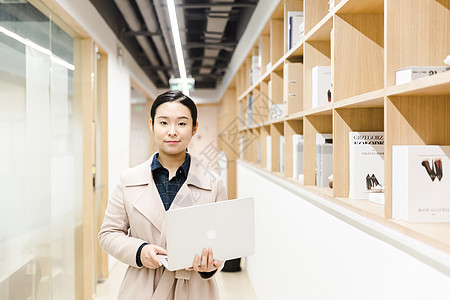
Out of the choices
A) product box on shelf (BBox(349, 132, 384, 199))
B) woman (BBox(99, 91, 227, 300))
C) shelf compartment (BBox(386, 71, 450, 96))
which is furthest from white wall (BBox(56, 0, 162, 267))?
shelf compartment (BBox(386, 71, 450, 96))

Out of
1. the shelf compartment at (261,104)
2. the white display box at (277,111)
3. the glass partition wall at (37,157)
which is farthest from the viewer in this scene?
the shelf compartment at (261,104)

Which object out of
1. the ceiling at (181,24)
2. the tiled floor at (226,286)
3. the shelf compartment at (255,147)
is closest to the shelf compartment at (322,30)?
the shelf compartment at (255,147)

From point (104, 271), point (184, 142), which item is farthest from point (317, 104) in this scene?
point (104, 271)

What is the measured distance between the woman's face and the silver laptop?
0.29 meters

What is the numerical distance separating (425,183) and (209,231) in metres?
0.73

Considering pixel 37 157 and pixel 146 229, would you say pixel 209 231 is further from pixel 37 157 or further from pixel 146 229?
pixel 37 157

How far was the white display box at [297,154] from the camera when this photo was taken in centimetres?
238

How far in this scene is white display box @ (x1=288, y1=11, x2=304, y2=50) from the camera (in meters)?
2.48

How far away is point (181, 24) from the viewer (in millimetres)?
4703

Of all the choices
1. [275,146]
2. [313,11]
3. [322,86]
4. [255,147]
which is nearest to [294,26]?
[313,11]

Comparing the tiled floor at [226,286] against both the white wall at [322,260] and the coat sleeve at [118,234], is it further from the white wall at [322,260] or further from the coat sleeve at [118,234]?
the coat sleeve at [118,234]

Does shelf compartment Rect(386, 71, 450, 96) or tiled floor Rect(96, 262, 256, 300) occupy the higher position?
shelf compartment Rect(386, 71, 450, 96)

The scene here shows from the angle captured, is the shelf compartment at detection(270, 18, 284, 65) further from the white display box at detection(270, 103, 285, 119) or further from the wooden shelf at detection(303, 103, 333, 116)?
the wooden shelf at detection(303, 103, 333, 116)

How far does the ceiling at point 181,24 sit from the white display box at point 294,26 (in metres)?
1.84
